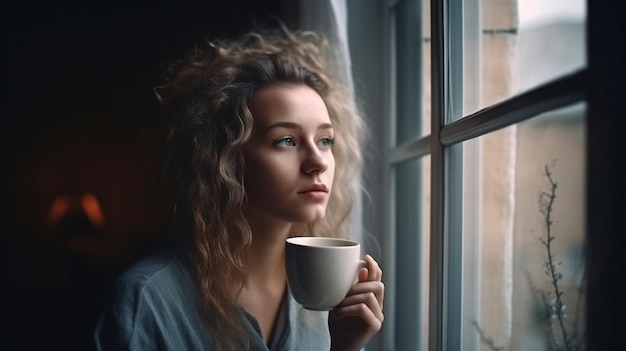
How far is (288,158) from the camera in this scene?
0.76m

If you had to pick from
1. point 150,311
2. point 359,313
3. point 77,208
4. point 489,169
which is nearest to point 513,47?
point 489,169

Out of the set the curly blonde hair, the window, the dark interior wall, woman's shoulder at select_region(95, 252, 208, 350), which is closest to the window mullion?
the window

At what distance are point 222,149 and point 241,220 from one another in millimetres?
125

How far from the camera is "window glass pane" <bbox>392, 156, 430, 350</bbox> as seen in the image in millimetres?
1016

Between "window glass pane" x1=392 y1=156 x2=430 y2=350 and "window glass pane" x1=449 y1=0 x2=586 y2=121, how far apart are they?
249 mm

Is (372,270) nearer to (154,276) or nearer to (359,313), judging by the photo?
(359,313)

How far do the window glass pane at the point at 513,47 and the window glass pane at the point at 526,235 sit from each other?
5 centimetres

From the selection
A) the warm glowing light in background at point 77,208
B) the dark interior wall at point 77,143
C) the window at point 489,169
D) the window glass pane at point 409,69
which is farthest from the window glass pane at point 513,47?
the warm glowing light in background at point 77,208

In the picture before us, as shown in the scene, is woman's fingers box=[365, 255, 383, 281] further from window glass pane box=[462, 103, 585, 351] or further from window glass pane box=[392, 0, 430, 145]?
window glass pane box=[392, 0, 430, 145]

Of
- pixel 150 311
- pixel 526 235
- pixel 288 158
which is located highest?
pixel 288 158

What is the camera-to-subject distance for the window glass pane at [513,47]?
1.50 ft

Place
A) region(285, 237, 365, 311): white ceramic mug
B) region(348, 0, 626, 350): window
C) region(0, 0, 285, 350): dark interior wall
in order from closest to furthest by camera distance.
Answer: region(348, 0, 626, 350): window < region(285, 237, 365, 311): white ceramic mug < region(0, 0, 285, 350): dark interior wall

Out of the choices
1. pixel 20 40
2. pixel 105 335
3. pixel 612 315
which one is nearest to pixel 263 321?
pixel 105 335

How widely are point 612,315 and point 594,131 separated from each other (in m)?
0.15
